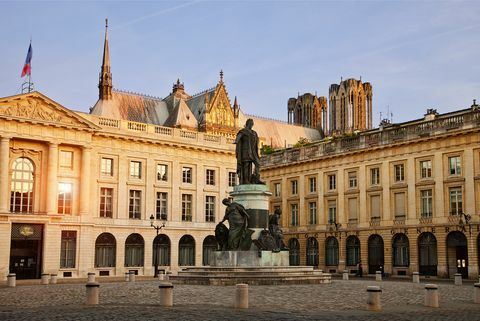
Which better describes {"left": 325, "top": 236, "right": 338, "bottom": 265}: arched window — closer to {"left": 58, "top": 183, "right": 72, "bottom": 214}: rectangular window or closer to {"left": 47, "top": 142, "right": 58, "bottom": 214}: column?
{"left": 58, "top": 183, "right": 72, "bottom": 214}: rectangular window

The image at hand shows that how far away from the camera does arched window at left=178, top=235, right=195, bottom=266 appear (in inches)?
2379

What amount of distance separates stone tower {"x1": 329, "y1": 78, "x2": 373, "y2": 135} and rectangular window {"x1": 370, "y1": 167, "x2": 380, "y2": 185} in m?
68.0

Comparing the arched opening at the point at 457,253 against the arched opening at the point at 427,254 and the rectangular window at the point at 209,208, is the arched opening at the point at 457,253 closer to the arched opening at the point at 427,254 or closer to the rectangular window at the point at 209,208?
the arched opening at the point at 427,254

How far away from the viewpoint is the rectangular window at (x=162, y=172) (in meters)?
60.1

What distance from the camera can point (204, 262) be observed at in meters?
62.0

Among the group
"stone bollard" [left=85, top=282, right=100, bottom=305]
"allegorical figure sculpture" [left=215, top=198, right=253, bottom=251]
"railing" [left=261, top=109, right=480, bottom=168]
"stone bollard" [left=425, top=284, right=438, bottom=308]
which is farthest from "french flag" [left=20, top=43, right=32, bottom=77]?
"stone bollard" [left=425, top=284, right=438, bottom=308]

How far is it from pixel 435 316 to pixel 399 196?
38.6 metres

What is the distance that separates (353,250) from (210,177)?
15.3 metres

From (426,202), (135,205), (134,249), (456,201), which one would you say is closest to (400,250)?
(426,202)

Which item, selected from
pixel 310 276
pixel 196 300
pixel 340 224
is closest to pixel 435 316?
pixel 196 300

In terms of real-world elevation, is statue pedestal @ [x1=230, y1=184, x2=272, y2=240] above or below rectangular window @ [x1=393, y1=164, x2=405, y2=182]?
below

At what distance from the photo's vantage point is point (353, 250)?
59781mm

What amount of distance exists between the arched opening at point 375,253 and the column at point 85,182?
2471cm

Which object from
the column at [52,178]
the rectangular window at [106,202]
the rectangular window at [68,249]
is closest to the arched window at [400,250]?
the rectangular window at [106,202]
